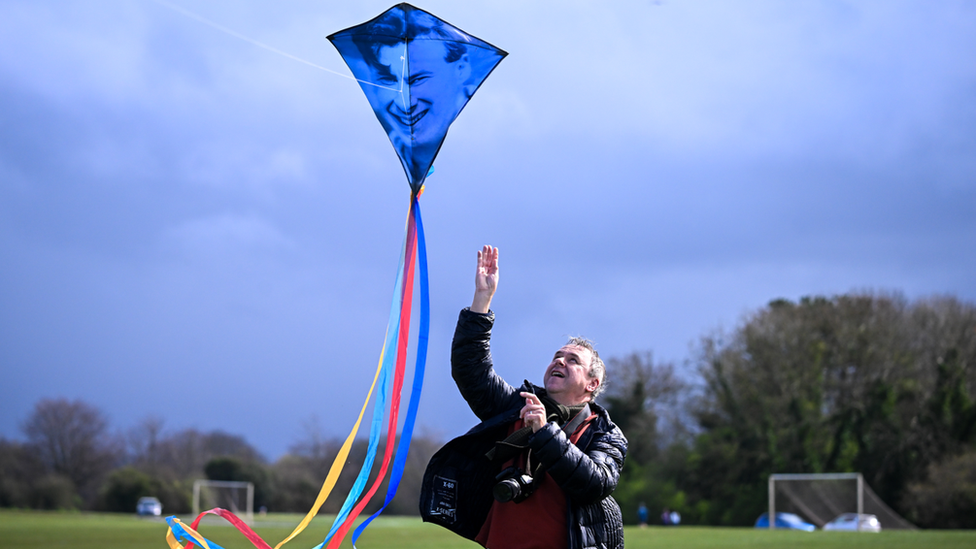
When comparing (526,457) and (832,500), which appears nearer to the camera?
(526,457)

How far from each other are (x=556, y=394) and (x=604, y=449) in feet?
0.91

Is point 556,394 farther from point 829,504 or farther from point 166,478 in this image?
point 166,478

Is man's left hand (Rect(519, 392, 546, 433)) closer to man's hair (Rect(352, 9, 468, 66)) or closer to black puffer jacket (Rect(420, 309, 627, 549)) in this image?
black puffer jacket (Rect(420, 309, 627, 549))

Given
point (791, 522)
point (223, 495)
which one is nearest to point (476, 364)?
point (791, 522)

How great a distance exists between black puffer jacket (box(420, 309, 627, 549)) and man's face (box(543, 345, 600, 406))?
0.06 m

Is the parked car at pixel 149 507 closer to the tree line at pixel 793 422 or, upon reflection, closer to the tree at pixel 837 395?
the tree line at pixel 793 422

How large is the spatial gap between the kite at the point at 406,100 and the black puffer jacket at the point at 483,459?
14.5 inches

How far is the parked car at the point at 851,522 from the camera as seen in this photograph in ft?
84.7

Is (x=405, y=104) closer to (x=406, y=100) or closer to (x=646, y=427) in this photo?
(x=406, y=100)

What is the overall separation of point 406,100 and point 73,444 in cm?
5275

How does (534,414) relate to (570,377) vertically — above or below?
below

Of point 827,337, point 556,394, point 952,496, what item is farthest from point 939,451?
point 556,394

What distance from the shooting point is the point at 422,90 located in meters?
3.75

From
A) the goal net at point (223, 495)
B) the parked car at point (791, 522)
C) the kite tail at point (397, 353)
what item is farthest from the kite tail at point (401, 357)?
the goal net at point (223, 495)
